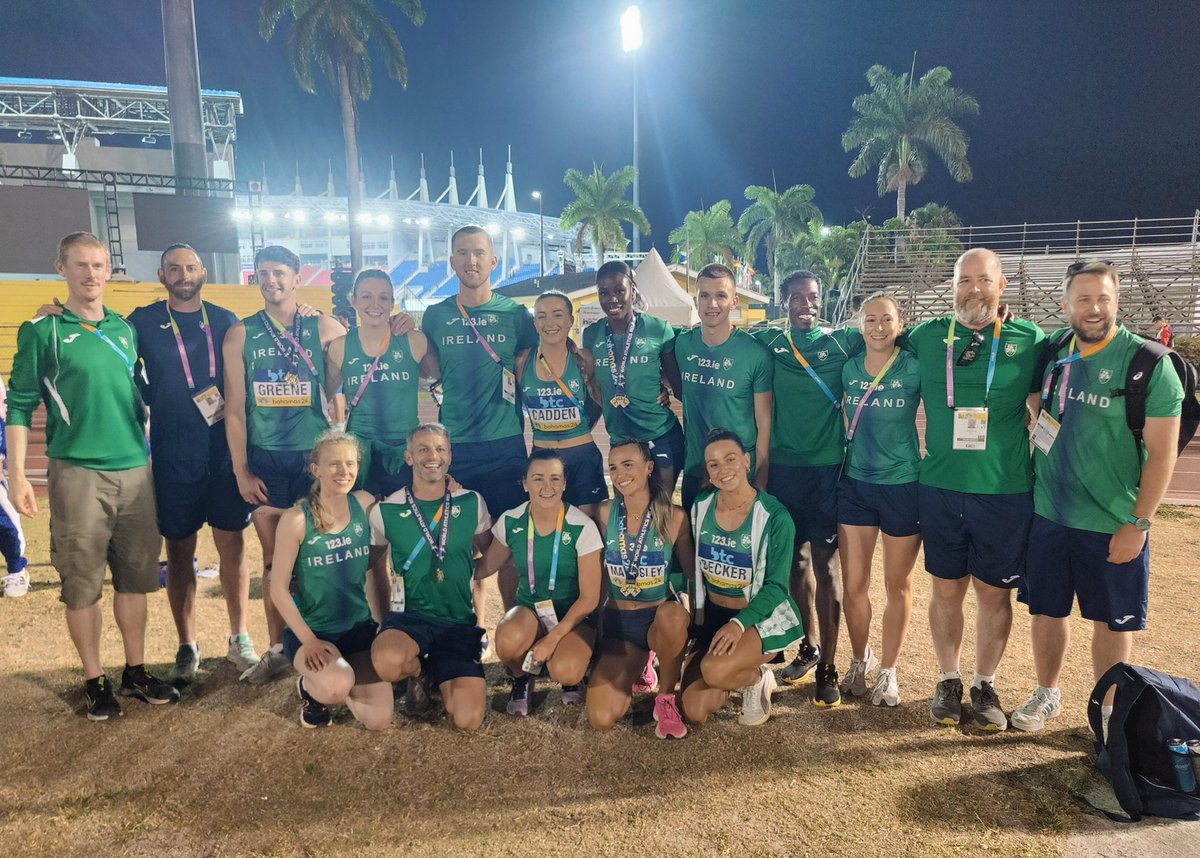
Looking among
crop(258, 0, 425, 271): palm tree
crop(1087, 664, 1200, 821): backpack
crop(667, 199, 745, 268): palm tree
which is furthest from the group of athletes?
crop(667, 199, 745, 268): palm tree

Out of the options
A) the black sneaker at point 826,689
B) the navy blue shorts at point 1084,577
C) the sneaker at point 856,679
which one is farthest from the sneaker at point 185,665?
the navy blue shorts at point 1084,577

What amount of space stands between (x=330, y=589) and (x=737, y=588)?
2.25 m

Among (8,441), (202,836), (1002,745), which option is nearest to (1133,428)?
(1002,745)

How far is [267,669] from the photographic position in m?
4.42

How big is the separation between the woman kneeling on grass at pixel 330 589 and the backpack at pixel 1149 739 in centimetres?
346

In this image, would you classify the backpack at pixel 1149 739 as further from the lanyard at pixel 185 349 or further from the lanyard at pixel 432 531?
the lanyard at pixel 185 349

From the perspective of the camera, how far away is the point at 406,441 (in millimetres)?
4570

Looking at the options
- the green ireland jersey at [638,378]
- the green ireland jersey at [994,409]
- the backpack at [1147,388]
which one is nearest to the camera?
the backpack at [1147,388]

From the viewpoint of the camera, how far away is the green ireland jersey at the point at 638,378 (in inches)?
181

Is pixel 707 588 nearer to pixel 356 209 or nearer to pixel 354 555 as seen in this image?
pixel 354 555

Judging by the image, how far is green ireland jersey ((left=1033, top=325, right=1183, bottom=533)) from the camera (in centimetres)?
337

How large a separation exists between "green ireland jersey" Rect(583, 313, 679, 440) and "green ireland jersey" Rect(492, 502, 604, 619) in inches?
29.8

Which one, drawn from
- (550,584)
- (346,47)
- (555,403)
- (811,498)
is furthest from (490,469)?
(346,47)

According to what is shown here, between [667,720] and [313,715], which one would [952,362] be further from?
[313,715]
